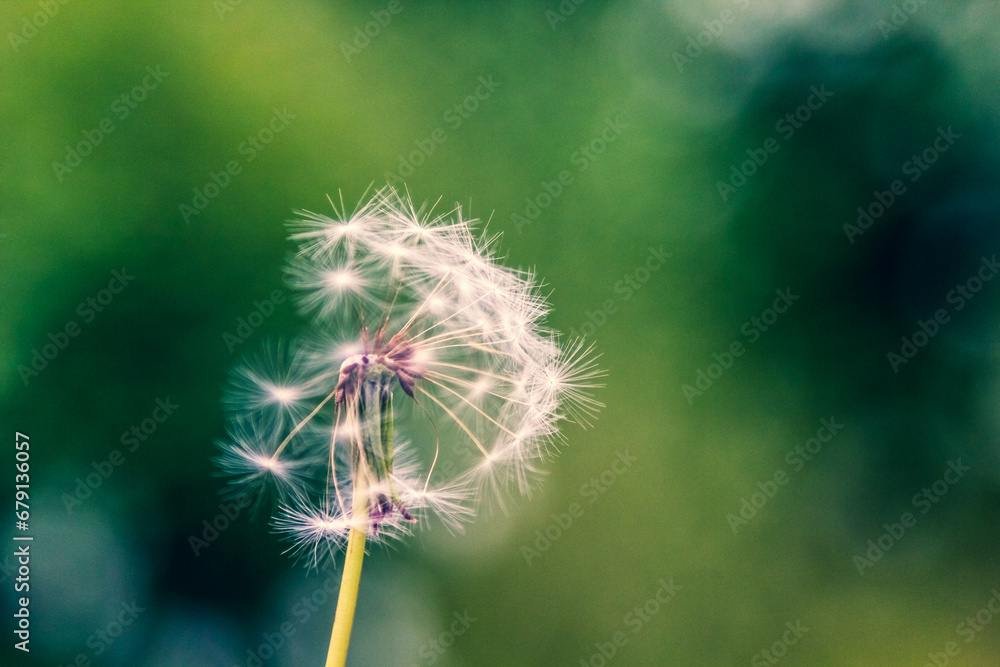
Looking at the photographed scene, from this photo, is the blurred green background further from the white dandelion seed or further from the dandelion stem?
the dandelion stem

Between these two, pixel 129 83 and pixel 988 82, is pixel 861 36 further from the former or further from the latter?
pixel 129 83

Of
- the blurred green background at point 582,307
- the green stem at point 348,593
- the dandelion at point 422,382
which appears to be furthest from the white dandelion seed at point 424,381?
the blurred green background at point 582,307

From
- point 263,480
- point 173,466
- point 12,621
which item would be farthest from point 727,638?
point 12,621

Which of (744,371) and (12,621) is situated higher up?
(744,371)

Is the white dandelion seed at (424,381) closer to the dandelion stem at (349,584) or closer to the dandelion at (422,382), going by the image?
the dandelion at (422,382)

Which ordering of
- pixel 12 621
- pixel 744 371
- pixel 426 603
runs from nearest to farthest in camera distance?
pixel 12 621, pixel 426 603, pixel 744 371

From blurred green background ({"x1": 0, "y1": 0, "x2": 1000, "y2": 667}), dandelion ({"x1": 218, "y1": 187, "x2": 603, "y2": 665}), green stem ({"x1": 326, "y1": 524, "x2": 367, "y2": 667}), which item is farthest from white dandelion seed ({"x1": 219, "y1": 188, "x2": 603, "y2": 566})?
blurred green background ({"x1": 0, "y1": 0, "x2": 1000, "y2": 667})

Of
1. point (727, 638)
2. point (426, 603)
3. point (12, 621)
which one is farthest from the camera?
point (727, 638)

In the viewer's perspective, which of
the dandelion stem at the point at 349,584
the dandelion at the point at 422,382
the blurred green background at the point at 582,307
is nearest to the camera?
the dandelion stem at the point at 349,584
